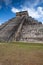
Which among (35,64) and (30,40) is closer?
(35,64)

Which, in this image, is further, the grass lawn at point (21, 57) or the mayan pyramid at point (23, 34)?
the mayan pyramid at point (23, 34)

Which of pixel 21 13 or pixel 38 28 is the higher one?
pixel 21 13

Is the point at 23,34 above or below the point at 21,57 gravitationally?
above

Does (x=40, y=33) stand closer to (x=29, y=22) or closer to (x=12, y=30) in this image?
(x=12, y=30)

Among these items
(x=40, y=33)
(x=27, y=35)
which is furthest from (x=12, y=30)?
(x=40, y=33)

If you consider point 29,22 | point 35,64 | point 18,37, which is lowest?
point 35,64

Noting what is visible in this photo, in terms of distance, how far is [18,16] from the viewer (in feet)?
128

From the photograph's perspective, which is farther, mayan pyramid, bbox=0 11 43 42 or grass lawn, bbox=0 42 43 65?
mayan pyramid, bbox=0 11 43 42

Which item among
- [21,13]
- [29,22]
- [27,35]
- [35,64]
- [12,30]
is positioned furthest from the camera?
[21,13]

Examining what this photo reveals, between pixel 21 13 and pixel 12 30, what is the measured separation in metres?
13.0

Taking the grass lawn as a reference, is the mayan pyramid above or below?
above

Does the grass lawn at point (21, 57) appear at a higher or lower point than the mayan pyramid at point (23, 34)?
lower

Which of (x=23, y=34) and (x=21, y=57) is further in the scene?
(x=23, y=34)

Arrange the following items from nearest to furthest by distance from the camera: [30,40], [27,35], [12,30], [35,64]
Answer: [35,64] → [30,40] → [27,35] → [12,30]
